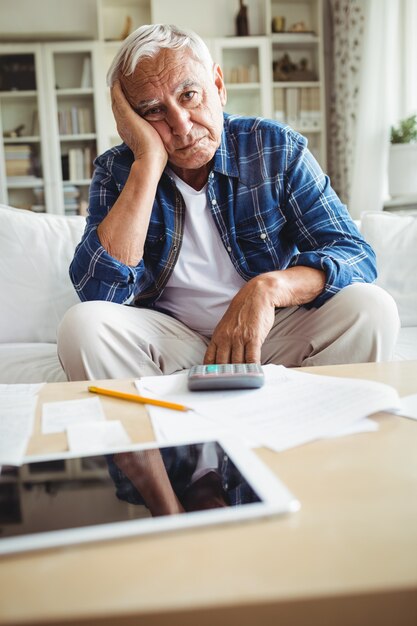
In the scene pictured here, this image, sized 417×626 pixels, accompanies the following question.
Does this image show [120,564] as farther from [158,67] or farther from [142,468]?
[158,67]

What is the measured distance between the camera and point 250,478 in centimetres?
46

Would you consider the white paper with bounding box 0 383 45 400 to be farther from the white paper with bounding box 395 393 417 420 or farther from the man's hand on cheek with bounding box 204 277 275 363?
the white paper with bounding box 395 393 417 420

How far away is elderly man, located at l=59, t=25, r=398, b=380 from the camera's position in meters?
1.14

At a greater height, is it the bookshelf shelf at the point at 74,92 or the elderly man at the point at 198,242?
the bookshelf shelf at the point at 74,92

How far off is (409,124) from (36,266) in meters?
2.24

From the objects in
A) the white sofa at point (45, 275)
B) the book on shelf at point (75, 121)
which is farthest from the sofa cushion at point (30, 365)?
the book on shelf at point (75, 121)

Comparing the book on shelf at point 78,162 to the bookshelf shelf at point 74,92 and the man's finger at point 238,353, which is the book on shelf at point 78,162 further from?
the man's finger at point 238,353

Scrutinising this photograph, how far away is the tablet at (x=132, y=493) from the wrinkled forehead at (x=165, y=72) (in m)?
0.95

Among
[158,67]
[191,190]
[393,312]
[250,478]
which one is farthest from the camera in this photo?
[191,190]

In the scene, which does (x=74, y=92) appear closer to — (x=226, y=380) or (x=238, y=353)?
(x=238, y=353)

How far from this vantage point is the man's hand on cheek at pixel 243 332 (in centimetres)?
103

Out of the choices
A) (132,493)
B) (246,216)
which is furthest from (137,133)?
(132,493)

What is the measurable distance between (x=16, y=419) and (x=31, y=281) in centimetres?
104

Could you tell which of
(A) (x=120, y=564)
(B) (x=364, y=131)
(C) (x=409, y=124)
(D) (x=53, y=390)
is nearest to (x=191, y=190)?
(D) (x=53, y=390)
